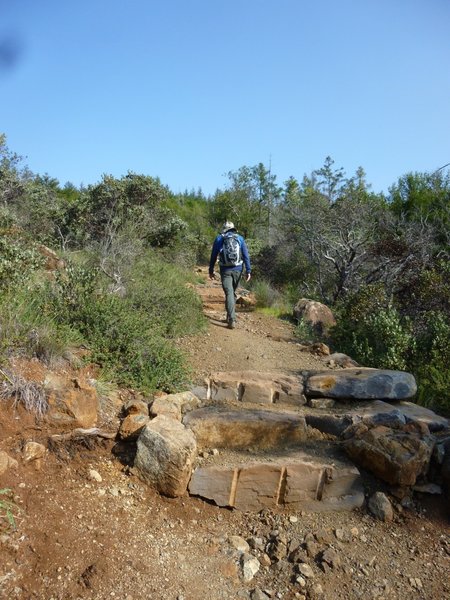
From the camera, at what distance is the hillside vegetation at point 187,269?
Answer: 194 inches

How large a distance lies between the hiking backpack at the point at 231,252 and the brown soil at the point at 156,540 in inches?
167

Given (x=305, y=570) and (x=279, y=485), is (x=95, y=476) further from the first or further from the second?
(x=305, y=570)

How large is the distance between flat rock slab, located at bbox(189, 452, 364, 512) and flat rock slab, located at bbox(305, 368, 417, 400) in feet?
4.50

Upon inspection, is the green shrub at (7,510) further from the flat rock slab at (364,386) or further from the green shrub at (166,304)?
the green shrub at (166,304)

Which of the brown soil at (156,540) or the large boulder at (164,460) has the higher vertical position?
the large boulder at (164,460)

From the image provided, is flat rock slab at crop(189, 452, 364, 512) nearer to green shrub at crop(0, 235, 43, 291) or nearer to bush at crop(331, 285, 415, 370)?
green shrub at crop(0, 235, 43, 291)

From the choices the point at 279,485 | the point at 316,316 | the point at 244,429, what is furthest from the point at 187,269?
the point at 279,485

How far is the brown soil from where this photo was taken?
2729 millimetres

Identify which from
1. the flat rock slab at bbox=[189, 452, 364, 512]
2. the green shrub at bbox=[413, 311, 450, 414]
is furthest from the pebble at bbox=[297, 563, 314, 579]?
the green shrub at bbox=[413, 311, 450, 414]

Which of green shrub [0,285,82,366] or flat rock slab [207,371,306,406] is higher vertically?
green shrub [0,285,82,366]

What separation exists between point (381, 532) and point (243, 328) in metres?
4.85

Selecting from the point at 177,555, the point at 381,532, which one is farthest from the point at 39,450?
the point at 381,532

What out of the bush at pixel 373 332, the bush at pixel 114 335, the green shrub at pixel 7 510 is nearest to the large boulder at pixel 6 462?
the green shrub at pixel 7 510

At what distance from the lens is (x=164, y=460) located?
3498 millimetres
